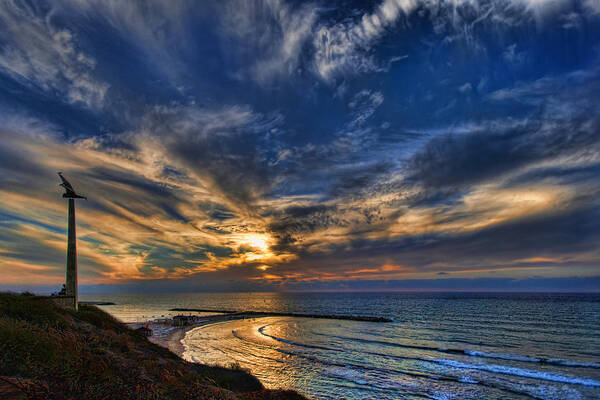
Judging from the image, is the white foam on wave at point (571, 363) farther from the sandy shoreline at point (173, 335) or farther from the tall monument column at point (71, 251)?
the tall monument column at point (71, 251)

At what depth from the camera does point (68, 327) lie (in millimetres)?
17203

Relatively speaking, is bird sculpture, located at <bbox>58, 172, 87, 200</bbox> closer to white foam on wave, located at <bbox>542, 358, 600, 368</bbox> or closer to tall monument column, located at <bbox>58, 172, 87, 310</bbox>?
tall monument column, located at <bbox>58, 172, 87, 310</bbox>

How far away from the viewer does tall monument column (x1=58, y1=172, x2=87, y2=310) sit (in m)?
27.8

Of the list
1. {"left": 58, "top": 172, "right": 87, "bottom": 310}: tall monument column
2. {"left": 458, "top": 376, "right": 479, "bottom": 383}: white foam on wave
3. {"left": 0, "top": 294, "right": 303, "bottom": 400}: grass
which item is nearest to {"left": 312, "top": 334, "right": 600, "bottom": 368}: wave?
{"left": 458, "top": 376, "right": 479, "bottom": 383}: white foam on wave

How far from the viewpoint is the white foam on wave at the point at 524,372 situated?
86.9 feet

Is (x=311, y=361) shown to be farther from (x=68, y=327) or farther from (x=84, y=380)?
(x=84, y=380)

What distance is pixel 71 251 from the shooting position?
28.4 m

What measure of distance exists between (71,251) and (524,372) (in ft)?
149

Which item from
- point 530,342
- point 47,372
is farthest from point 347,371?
point 530,342

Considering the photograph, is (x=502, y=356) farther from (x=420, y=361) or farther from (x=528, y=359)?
(x=420, y=361)

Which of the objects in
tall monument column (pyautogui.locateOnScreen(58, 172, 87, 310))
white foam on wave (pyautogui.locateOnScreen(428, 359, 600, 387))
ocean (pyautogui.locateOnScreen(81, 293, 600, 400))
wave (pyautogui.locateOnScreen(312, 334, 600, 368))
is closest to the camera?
ocean (pyautogui.locateOnScreen(81, 293, 600, 400))

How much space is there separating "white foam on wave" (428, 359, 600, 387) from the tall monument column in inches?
1514

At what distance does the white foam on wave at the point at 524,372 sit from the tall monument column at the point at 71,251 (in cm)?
3845

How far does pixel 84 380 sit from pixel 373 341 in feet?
150
